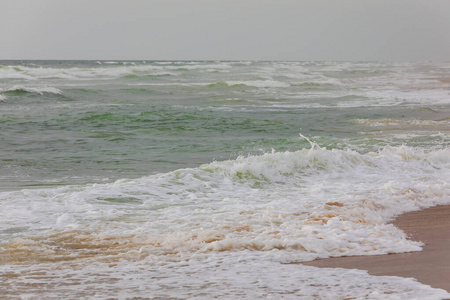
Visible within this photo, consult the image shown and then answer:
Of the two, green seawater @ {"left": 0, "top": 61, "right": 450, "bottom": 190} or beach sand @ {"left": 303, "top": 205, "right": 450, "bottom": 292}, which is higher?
beach sand @ {"left": 303, "top": 205, "right": 450, "bottom": 292}

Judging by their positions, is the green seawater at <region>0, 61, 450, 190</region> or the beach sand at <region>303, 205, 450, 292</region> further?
the green seawater at <region>0, 61, 450, 190</region>

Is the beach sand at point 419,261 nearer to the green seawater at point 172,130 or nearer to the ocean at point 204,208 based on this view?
the ocean at point 204,208

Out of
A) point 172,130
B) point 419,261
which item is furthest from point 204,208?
point 172,130

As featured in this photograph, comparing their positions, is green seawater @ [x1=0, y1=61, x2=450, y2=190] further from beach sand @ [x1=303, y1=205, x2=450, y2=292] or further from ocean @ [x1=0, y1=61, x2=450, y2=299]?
beach sand @ [x1=303, y1=205, x2=450, y2=292]

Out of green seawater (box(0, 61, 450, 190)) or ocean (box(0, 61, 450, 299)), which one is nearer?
ocean (box(0, 61, 450, 299))

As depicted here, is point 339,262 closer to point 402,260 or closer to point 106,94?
point 402,260

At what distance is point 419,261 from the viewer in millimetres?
4992

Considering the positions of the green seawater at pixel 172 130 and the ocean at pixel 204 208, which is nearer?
the ocean at pixel 204 208

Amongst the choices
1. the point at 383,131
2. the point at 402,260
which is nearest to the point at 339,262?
the point at 402,260

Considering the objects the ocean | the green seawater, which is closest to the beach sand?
the ocean

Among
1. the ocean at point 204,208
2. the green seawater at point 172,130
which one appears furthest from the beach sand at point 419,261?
the green seawater at point 172,130

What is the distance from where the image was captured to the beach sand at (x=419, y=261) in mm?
4578

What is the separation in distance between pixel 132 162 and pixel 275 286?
24.7 feet

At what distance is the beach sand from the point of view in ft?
15.0
